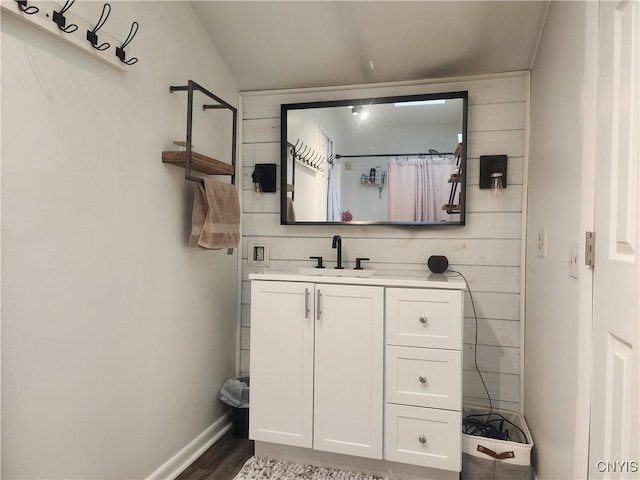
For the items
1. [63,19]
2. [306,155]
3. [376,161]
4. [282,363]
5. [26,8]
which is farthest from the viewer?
[306,155]

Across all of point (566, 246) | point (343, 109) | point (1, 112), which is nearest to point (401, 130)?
point (343, 109)

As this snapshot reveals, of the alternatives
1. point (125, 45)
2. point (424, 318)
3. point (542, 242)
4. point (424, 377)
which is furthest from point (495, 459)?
point (125, 45)

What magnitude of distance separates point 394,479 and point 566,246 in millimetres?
1350

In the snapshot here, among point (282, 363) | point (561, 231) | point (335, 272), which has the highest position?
point (561, 231)

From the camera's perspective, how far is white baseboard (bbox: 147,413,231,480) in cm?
182

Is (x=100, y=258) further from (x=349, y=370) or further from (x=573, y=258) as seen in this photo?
(x=573, y=258)

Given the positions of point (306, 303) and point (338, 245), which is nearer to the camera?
point (306, 303)

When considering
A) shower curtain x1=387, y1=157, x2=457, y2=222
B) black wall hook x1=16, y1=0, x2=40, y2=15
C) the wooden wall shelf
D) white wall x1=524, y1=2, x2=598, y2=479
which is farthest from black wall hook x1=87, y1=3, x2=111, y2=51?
white wall x1=524, y1=2, x2=598, y2=479

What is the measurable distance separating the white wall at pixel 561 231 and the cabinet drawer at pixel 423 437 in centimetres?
37

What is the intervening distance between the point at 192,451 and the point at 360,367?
39.7 inches

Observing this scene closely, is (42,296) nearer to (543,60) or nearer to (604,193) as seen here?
(604,193)

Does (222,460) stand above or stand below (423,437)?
below

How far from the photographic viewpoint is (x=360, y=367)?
1857mm

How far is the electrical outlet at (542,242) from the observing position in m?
1.70
